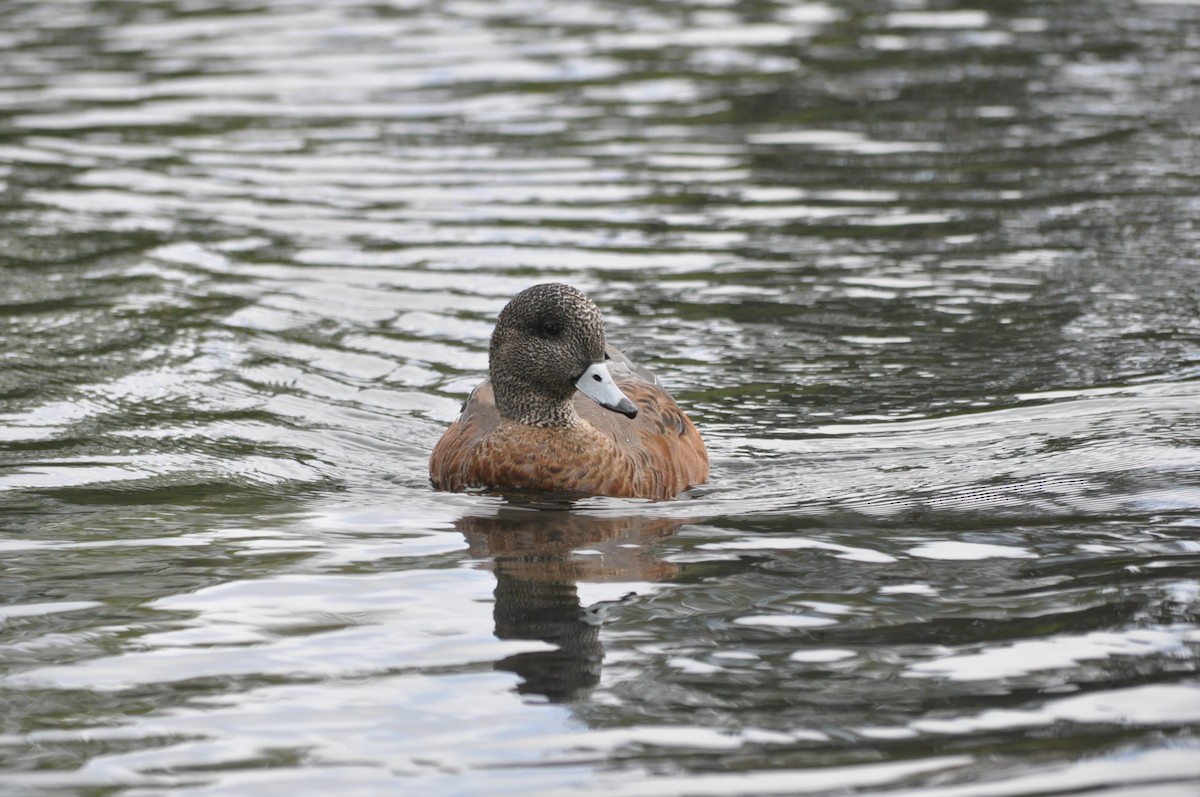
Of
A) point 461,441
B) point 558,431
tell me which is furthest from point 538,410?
point 461,441

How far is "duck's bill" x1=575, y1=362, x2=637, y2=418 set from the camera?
25.6 feet

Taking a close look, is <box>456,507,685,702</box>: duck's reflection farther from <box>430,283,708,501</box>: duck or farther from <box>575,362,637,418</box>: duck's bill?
<box>575,362,637,418</box>: duck's bill

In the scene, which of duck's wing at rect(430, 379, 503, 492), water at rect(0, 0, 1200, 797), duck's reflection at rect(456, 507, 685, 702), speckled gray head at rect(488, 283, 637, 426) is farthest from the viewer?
duck's wing at rect(430, 379, 503, 492)

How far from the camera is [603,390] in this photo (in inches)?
314

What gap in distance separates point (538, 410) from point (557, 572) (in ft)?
5.25

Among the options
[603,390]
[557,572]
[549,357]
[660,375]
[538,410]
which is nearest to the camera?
[557,572]

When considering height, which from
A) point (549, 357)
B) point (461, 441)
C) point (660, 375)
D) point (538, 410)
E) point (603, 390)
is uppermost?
point (549, 357)

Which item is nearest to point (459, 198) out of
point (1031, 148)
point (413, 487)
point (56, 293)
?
point (56, 293)

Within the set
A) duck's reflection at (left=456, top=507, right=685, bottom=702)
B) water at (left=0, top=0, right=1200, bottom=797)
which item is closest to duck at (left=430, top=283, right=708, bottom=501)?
water at (left=0, top=0, right=1200, bottom=797)

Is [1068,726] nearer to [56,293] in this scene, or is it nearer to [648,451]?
[648,451]

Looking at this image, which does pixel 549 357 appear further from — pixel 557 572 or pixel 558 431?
pixel 557 572

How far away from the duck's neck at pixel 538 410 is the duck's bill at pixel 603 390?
0.16 meters

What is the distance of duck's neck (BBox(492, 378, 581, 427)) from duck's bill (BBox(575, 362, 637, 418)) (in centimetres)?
16

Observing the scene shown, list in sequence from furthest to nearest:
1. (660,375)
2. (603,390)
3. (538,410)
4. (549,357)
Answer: (660,375)
(538,410)
(549,357)
(603,390)
